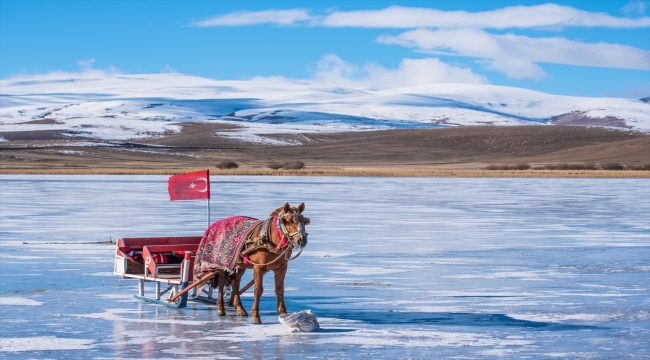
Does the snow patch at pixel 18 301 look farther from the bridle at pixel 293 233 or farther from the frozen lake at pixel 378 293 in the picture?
the bridle at pixel 293 233

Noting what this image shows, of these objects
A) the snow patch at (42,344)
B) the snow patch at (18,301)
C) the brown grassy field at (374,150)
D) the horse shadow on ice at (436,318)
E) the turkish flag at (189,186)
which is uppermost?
the brown grassy field at (374,150)

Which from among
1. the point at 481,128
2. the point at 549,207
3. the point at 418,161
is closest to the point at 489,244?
the point at 549,207

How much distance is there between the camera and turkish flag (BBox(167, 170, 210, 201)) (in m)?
11.4

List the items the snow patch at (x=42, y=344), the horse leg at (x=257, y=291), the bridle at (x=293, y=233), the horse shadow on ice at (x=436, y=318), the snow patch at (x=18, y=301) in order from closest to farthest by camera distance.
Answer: the snow patch at (x=42, y=344) → the bridle at (x=293, y=233) → the horse leg at (x=257, y=291) → the horse shadow on ice at (x=436, y=318) → the snow patch at (x=18, y=301)

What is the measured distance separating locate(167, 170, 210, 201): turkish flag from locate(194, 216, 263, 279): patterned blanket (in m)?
1.15

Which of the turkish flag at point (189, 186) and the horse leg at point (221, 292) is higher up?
the turkish flag at point (189, 186)

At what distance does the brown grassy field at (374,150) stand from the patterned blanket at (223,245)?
230ft

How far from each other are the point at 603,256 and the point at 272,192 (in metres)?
21.2

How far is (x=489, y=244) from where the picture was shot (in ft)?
57.7

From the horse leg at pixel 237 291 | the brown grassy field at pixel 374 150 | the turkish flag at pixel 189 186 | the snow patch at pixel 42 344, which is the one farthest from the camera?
the brown grassy field at pixel 374 150

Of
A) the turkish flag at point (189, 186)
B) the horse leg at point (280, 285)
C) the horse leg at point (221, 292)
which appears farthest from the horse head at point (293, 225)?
the turkish flag at point (189, 186)

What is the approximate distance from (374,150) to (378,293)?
10751 cm

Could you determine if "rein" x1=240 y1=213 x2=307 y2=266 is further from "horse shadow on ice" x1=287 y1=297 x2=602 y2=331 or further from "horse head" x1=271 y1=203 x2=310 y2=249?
"horse shadow on ice" x1=287 y1=297 x2=602 y2=331

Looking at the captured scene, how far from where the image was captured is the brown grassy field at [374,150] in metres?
91.8
